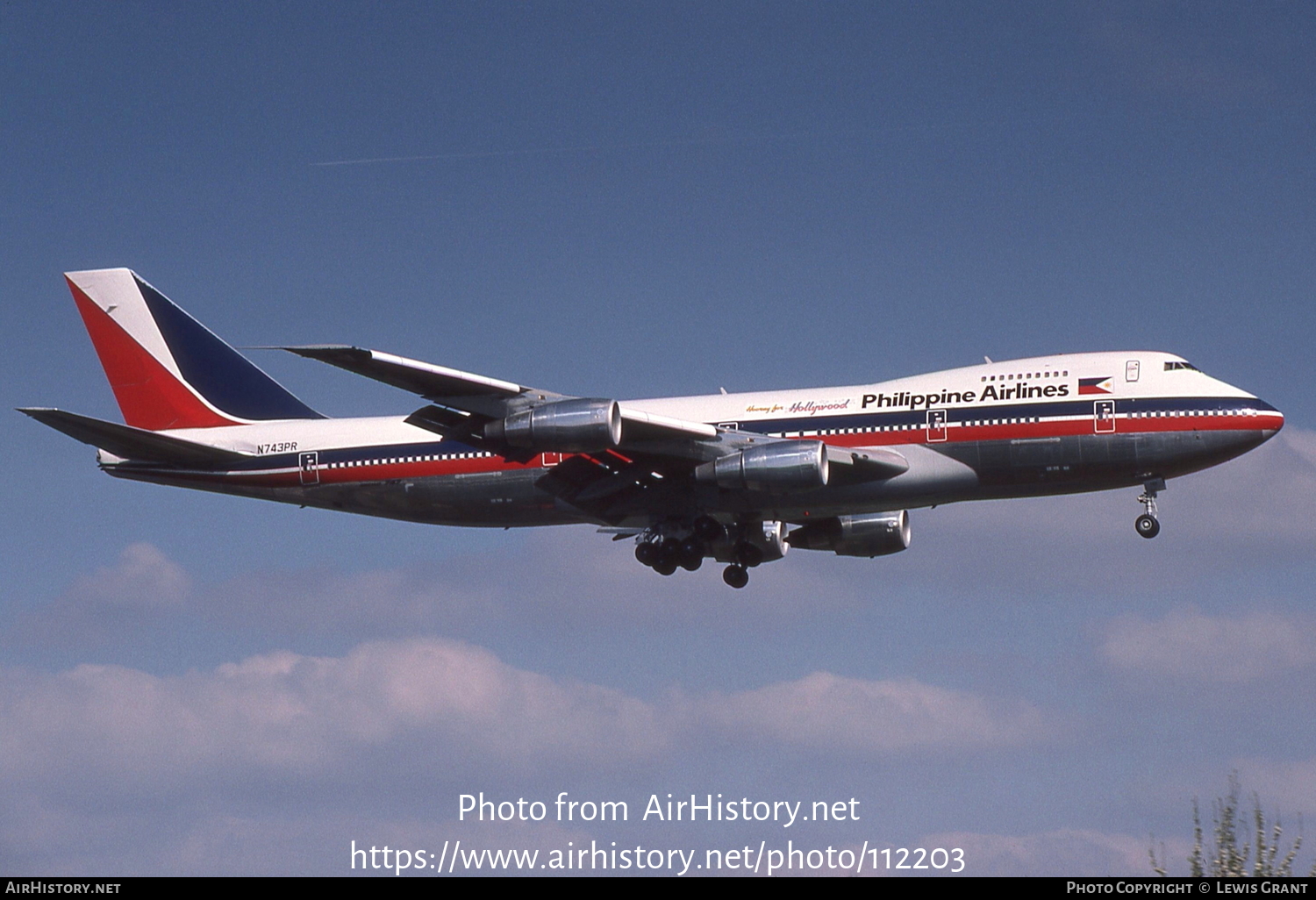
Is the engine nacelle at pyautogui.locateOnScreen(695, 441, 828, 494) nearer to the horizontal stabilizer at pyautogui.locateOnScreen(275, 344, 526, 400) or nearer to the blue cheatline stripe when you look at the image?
the horizontal stabilizer at pyautogui.locateOnScreen(275, 344, 526, 400)

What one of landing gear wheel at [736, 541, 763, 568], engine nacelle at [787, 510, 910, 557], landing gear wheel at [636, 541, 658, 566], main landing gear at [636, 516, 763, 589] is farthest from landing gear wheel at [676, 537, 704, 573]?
engine nacelle at [787, 510, 910, 557]

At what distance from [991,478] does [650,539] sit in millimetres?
10883

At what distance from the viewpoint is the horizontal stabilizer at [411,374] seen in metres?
38.4

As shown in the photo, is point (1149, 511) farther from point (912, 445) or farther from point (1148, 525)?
point (912, 445)

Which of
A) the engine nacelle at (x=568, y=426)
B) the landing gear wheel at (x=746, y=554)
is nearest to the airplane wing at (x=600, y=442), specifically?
the engine nacelle at (x=568, y=426)

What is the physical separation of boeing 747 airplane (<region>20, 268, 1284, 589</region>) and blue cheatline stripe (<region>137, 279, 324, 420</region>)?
0.61 ft

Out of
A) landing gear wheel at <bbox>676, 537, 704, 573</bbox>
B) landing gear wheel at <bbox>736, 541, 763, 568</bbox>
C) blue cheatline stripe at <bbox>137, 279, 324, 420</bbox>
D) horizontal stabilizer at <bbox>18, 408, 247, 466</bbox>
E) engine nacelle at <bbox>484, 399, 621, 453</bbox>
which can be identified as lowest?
landing gear wheel at <bbox>676, 537, 704, 573</bbox>

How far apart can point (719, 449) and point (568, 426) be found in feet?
17.3

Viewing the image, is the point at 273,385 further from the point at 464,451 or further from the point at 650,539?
the point at 650,539

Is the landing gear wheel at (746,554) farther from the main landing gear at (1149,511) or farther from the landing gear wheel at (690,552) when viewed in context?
the main landing gear at (1149,511)

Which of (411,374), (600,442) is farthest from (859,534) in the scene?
(411,374)

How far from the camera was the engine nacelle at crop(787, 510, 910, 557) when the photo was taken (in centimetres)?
5044

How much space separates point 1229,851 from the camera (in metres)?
29.9

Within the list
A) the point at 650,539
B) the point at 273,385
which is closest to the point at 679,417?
the point at 650,539
